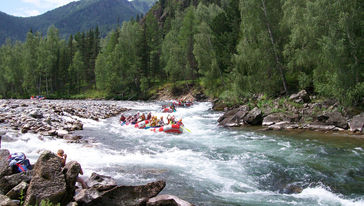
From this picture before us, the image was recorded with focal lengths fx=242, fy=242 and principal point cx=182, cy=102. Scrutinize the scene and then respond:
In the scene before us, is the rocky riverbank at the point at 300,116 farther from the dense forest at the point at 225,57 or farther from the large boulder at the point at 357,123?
the dense forest at the point at 225,57

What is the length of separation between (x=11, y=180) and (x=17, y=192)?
2.18ft

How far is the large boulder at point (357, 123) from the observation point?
13547 mm

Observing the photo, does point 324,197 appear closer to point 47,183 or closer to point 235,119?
point 47,183

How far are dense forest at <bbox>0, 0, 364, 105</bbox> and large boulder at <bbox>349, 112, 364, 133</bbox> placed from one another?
3.98 ft

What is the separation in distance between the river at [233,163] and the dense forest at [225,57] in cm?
638

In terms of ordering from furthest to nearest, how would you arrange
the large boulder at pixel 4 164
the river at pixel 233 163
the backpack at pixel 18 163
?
1. the river at pixel 233 163
2. the backpack at pixel 18 163
3. the large boulder at pixel 4 164

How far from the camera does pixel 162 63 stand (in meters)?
55.5

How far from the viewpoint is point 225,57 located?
31.5m

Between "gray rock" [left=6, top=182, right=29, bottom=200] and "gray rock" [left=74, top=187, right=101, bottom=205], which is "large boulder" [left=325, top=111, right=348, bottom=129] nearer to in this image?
"gray rock" [left=74, top=187, right=101, bottom=205]

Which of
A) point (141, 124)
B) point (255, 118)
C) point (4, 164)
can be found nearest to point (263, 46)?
point (255, 118)

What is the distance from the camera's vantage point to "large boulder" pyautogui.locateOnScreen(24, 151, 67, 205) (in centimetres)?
517

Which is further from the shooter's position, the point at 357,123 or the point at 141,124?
the point at 141,124

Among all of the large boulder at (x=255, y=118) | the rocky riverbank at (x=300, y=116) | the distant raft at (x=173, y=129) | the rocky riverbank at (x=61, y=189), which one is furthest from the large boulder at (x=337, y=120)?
the rocky riverbank at (x=61, y=189)

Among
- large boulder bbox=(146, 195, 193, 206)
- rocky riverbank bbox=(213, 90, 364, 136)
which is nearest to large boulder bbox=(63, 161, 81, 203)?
large boulder bbox=(146, 195, 193, 206)
